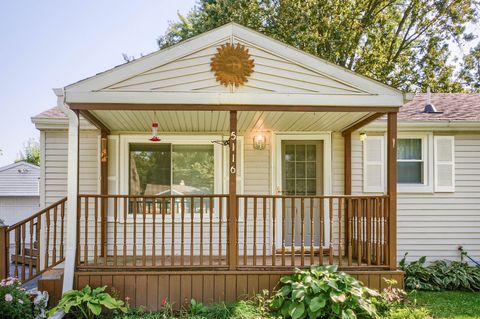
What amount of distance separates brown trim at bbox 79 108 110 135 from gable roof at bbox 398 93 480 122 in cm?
496

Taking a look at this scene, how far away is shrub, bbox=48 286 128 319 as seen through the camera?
4469 millimetres

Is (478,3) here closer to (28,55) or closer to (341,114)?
(341,114)

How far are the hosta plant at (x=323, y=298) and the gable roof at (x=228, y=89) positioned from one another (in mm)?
2166

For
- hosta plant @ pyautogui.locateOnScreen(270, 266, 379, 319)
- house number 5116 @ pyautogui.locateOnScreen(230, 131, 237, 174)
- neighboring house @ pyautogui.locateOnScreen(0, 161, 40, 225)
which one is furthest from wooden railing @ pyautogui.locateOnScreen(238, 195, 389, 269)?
neighboring house @ pyautogui.locateOnScreen(0, 161, 40, 225)

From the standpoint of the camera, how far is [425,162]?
7098 mm

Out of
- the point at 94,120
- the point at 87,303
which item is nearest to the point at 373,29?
the point at 94,120

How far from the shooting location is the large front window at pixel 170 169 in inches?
271

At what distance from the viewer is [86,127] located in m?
6.67

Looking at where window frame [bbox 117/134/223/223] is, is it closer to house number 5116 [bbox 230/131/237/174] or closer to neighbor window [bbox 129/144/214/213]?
neighbor window [bbox 129/144/214/213]

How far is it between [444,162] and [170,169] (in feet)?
15.8

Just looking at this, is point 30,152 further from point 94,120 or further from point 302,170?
point 302,170

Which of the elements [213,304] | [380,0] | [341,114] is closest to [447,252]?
[341,114]

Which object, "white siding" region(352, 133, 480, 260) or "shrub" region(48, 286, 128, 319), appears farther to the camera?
"white siding" region(352, 133, 480, 260)

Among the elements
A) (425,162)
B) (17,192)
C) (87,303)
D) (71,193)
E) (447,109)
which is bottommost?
(87,303)
